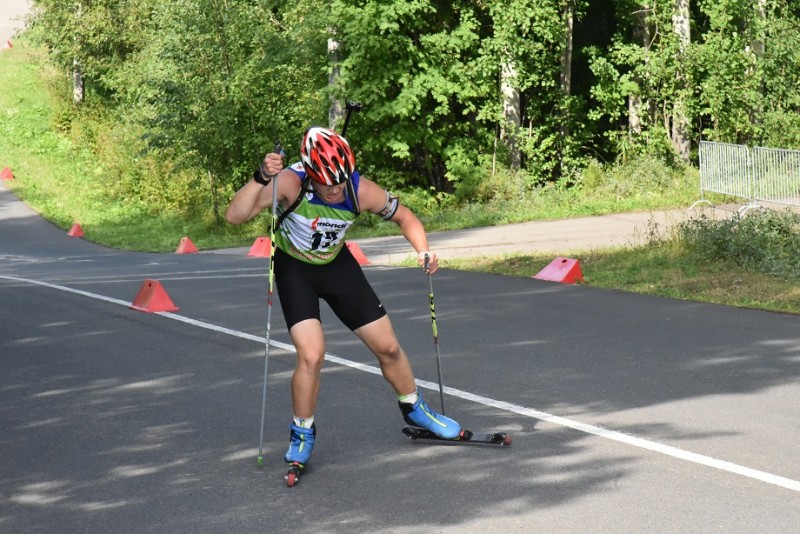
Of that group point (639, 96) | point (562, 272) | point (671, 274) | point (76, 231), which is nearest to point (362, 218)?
point (639, 96)

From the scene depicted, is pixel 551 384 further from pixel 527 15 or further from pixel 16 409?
pixel 527 15

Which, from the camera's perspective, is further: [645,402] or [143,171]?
[143,171]

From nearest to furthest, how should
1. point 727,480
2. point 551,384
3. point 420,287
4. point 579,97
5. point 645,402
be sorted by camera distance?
1. point 727,480
2. point 645,402
3. point 551,384
4. point 420,287
5. point 579,97

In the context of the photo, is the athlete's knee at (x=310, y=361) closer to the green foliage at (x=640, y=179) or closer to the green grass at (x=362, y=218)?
the green grass at (x=362, y=218)

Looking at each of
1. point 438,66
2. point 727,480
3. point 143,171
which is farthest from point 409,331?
point 143,171

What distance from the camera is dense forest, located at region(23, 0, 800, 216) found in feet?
94.9

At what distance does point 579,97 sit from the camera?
3177 centimetres

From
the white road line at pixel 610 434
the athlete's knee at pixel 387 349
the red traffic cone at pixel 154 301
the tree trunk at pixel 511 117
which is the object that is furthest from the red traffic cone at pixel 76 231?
the athlete's knee at pixel 387 349

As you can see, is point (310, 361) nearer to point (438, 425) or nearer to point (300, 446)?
point (300, 446)

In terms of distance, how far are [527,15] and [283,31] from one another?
23.1 feet

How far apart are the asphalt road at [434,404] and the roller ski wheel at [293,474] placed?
5cm

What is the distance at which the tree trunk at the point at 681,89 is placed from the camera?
29.9m

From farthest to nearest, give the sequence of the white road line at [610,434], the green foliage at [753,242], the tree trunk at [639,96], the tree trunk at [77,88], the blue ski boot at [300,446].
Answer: the tree trunk at [77,88], the tree trunk at [639,96], the green foliage at [753,242], the blue ski boot at [300,446], the white road line at [610,434]

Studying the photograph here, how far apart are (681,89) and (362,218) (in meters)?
8.60
